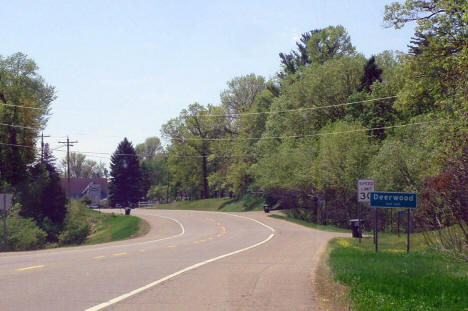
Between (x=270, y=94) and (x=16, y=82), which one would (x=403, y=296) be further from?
(x=270, y=94)

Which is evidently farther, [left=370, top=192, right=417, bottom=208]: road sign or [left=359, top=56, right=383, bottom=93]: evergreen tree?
[left=359, top=56, right=383, bottom=93]: evergreen tree

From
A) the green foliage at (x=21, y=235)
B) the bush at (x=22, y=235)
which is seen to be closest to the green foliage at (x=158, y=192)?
the green foliage at (x=21, y=235)

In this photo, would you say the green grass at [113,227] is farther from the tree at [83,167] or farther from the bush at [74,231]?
the tree at [83,167]

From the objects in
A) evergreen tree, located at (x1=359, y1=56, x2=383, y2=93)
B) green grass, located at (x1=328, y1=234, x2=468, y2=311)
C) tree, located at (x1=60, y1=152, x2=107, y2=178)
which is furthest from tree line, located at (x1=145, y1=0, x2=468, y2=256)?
tree, located at (x1=60, y1=152, x2=107, y2=178)

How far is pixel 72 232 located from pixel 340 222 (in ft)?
A: 80.2

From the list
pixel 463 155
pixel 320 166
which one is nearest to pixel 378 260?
pixel 463 155

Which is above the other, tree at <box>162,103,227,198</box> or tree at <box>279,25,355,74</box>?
tree at <box>279,25,355,74</box>

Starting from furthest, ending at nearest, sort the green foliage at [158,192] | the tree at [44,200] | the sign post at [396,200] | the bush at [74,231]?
1. the green foliage at [158,192]
2. the tree at [44,200]
3. the bush at [74,231]
4. the sign post at [396,200]

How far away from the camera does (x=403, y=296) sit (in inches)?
385

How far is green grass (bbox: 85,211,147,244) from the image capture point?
43.9 m

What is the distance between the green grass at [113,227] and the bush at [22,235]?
4.46 metres

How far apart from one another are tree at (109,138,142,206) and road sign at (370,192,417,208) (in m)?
81.4

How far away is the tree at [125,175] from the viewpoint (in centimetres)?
9871

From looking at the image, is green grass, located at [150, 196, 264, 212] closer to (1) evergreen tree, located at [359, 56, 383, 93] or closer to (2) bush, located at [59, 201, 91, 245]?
(1) evergreen tree, located at [359, 56, 383, 93]
